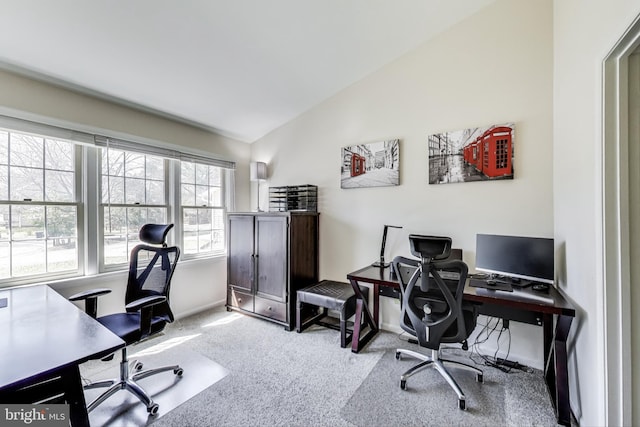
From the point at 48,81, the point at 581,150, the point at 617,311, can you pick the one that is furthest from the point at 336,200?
the point at 48,81

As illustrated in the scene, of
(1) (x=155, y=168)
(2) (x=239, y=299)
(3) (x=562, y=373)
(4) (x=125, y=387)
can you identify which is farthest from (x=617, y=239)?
(1) (x=155, y=168)

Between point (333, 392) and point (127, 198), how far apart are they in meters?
2.80

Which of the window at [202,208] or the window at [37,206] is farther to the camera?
the window at [202,208]

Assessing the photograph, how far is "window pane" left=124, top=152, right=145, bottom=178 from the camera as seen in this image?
2.89m

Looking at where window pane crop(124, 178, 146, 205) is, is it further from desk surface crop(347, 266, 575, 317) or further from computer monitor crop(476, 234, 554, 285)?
computer monitor crop(476, 234, 554, 285)

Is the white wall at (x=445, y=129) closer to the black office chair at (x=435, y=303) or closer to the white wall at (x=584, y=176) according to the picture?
the white wall at (x=584, y=176)

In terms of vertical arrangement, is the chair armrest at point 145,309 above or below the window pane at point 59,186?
below

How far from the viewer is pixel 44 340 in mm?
1210

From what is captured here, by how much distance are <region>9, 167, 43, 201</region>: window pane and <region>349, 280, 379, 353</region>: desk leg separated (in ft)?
9.53

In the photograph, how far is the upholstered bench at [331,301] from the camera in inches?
104

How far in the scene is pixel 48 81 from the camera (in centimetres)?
226

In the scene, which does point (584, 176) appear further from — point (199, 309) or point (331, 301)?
point (199, 309)

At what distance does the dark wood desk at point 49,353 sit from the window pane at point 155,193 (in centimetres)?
176

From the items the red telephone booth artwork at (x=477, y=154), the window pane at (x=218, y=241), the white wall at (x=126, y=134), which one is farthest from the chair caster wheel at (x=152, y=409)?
the red telephone booth artwork at (x=477, y=154)
